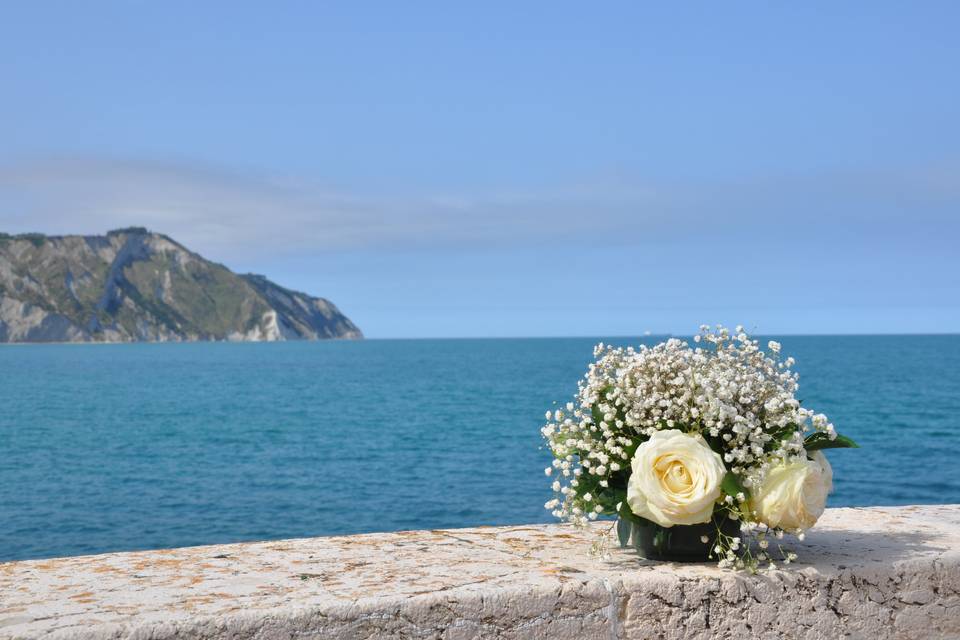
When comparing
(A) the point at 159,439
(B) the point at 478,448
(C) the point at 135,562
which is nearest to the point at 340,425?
(A) the point at 159,439

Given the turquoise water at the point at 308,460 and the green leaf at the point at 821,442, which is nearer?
the green leaf at the point at 821,442

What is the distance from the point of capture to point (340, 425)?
3800 centimetres

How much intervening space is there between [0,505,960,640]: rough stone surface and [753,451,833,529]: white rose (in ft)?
0.73

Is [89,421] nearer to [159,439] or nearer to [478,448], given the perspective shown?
[159,439]

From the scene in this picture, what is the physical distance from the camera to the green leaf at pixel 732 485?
9.77 ft

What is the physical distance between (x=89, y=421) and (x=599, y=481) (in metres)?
40.4

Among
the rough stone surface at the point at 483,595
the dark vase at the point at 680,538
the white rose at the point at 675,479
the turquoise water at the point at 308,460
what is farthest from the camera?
the turquoise water at the point at 308,460

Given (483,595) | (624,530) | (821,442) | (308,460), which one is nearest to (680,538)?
(624,530)

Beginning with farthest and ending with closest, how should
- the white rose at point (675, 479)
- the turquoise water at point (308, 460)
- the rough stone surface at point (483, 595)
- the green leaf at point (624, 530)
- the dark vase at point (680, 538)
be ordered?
the turquoise water at point (308, 460), the green leaf at point (624, 530), the dark vase at point (680, 538), the white rose at point (675, 479), the rough stone surface at point (483, 595)

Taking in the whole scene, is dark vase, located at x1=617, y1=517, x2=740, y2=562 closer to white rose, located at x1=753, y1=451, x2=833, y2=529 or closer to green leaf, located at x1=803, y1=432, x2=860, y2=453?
white rose, located at x1=753, y1=451, x2=833, y2=529

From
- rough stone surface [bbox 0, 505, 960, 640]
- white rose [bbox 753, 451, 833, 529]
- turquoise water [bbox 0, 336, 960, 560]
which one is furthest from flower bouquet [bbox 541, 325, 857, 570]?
turquoise water [bbox 0, 336, 960, 560]

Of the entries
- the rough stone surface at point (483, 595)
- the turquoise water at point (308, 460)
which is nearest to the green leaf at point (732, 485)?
the rough stone surface at point (483, 595)

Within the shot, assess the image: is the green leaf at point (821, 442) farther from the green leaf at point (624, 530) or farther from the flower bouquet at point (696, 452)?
the green leaf at point (624, 530)

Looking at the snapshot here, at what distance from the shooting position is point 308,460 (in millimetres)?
27141
